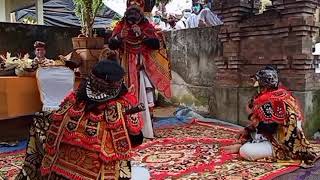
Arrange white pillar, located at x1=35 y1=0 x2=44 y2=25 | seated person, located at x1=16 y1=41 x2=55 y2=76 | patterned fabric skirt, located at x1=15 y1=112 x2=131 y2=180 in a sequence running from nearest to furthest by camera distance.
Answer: patterned fabric skirt, located at x1=15 y1=112 x2=131 y2=180
seated person, located at x1=16 y1=41 x2=55 y2=76
white pillar, located at x1=35 y1=0 x2=44 y2=25

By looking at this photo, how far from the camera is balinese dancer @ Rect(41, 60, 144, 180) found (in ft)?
7.56

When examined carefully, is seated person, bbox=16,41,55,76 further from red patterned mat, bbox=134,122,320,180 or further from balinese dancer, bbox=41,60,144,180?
balinese dancer, bbox=41,60,144,180

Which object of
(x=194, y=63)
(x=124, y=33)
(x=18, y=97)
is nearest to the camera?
(x=18, y=97)

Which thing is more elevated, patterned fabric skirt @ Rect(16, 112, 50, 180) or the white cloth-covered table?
the white cloth-covered table

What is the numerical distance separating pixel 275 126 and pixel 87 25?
143 inches

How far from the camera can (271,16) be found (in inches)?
216

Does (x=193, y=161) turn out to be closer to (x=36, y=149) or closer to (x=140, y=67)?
(x=140, y=67)

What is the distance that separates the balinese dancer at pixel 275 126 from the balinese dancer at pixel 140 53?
1505 millimetres

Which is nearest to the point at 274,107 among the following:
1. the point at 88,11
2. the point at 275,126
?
the point at 275,126

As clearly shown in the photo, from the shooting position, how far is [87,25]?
625 cm

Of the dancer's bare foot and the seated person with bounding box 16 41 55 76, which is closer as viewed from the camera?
the dancer's bare foot

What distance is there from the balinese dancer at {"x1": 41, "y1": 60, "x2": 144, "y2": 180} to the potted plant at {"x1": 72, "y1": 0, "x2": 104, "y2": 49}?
3569 millimetres

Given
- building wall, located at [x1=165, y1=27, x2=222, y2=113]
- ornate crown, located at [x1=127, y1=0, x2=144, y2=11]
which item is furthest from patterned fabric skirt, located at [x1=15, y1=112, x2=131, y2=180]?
building wall, located at [x1=165, y1=27, x2=222, y2=113]

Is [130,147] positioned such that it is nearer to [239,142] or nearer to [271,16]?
[239,142]
